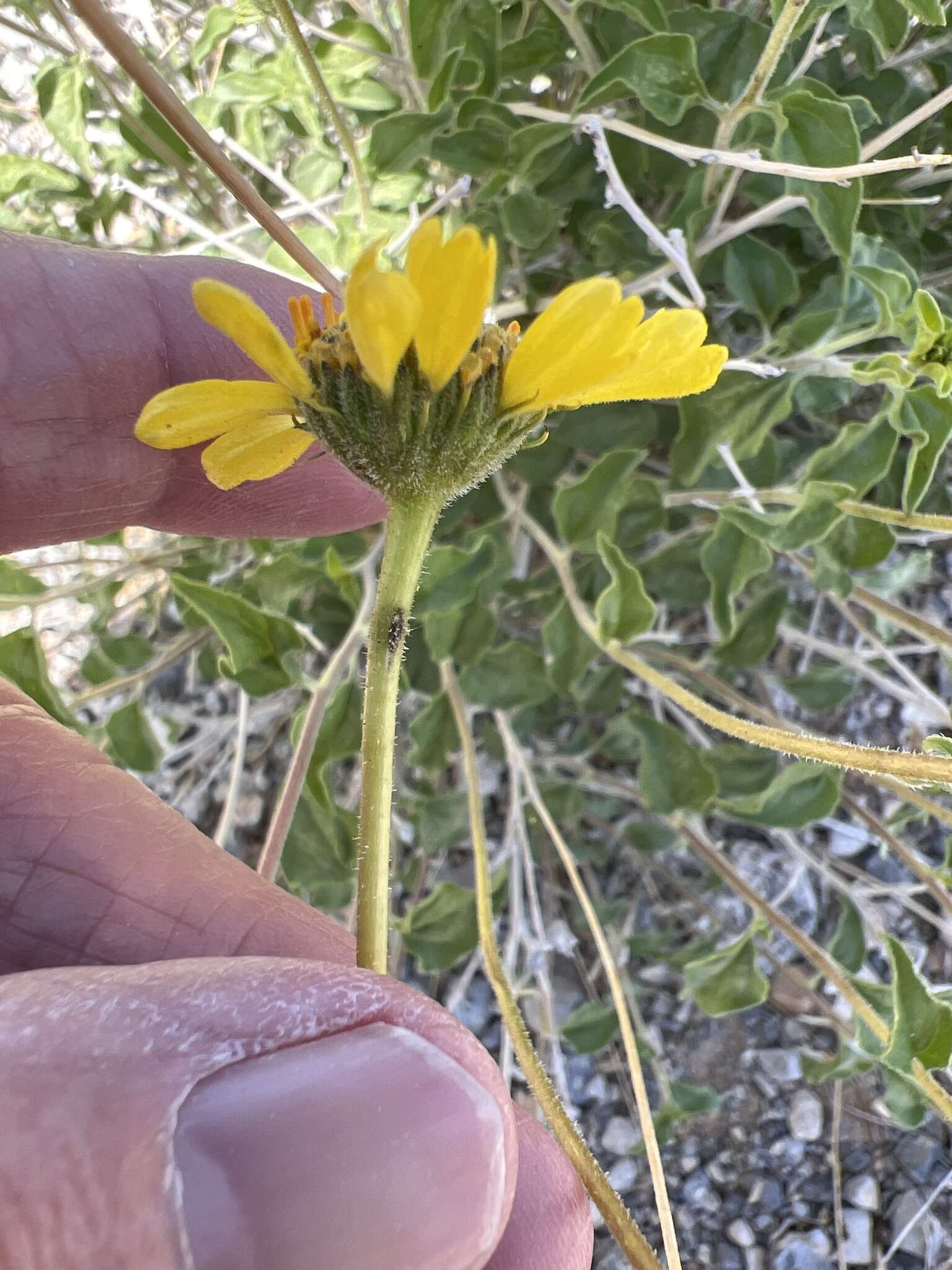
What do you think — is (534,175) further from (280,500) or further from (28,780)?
(28,780)

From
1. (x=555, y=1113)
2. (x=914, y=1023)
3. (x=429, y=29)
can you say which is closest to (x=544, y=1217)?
(x=555, y=1113)

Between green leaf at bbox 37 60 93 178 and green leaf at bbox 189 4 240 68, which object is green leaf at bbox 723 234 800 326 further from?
green leaf at bbox 37 60 93 178

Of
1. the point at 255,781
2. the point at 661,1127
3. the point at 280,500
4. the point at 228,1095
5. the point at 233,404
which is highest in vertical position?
the point at 233,404

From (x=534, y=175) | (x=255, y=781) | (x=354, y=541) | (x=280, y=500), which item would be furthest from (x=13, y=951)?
(x=534, y=175)

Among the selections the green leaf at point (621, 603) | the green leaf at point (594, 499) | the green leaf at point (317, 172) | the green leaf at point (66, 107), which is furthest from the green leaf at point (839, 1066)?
the green leaf at point (66, 107)

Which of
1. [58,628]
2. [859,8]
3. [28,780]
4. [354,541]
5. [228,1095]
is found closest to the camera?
[228,1095]

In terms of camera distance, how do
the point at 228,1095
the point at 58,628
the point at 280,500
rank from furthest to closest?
the point at 58,628 → the point at 280,500 → the point at 228,1095

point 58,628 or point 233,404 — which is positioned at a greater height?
point 233,404

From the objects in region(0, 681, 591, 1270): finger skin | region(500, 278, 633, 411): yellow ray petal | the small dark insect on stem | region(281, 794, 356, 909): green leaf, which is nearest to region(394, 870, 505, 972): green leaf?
region(281, 794, 356, 909): green leaf

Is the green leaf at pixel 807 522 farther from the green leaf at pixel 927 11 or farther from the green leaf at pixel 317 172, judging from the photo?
the green leaf at pixel 317 172
